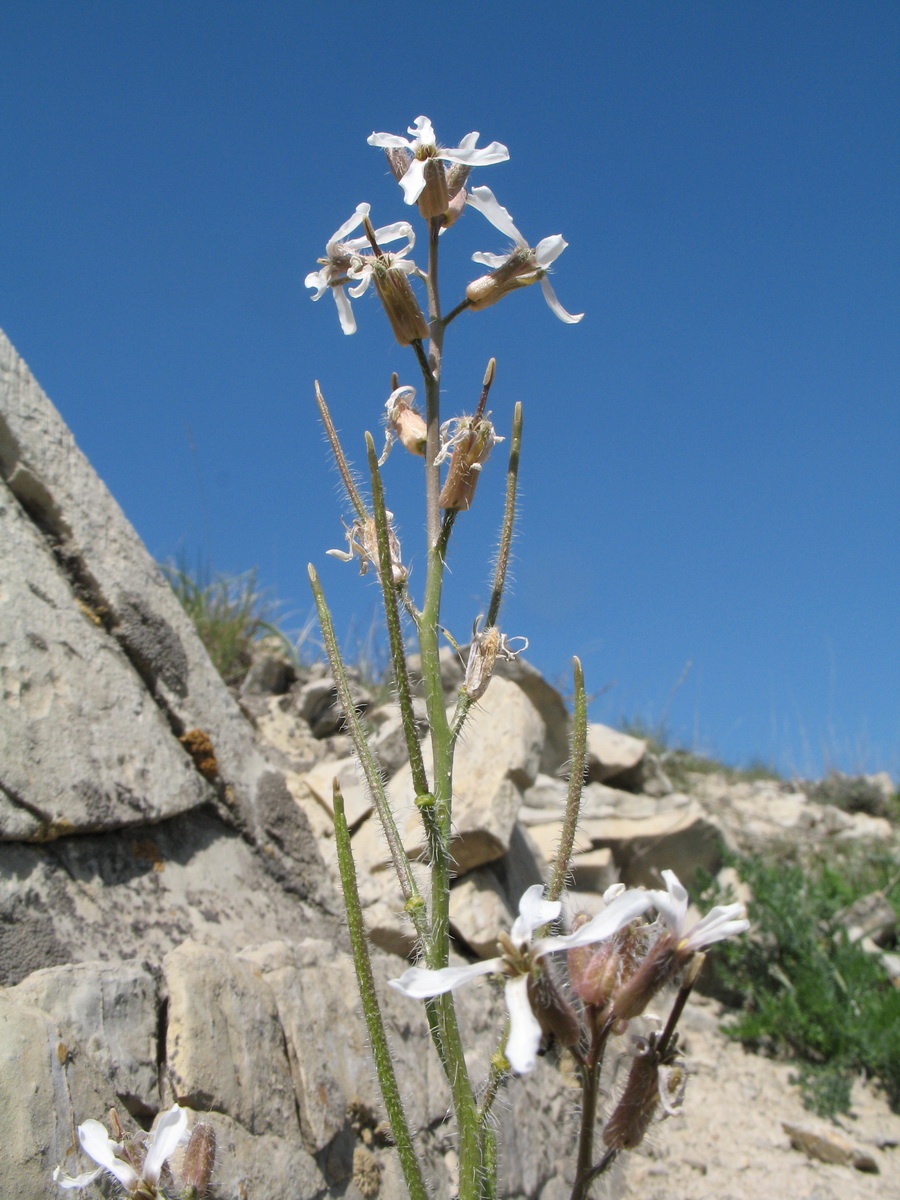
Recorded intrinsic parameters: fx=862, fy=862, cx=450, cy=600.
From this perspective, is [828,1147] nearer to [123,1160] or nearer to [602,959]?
[602,959]

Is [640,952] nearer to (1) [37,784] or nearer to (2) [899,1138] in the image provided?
(1) [37,784]

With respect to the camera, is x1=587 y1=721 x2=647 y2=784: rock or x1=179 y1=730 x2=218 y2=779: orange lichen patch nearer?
x1=179 y1=730 x2=218 y2=779: orange lichen patch

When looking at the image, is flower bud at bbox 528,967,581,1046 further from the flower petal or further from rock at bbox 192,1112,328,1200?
the flower petal

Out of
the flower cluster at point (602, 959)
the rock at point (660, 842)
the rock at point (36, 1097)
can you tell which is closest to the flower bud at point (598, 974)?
the flower cluster at point (602, 959)

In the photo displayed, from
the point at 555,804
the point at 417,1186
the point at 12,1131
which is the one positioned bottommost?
the point at 12,1131

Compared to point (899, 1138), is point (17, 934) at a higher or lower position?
lower

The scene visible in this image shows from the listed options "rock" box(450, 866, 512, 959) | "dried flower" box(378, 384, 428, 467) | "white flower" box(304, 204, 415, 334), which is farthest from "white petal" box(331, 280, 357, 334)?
"rock" box(450, 866, 512, 959)

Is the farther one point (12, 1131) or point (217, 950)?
point (217, 950)

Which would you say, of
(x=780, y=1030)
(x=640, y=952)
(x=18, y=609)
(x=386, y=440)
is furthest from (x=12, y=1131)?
(x=780, y=1030)
